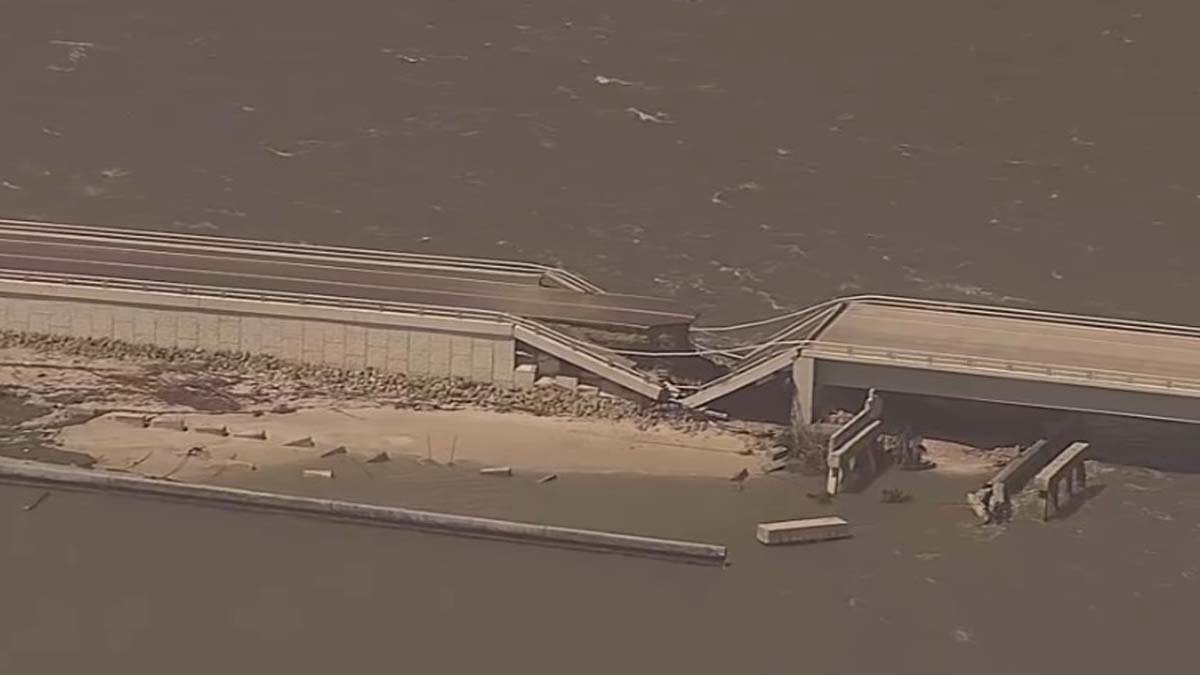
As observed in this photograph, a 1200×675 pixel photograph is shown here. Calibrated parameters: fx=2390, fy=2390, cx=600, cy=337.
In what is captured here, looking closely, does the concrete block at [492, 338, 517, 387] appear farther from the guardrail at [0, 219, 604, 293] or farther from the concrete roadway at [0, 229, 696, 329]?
the guardrail at [0, 219, 604, 293]

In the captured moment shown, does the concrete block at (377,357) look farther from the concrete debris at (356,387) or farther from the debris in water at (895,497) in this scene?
the debris in water at (895,497)

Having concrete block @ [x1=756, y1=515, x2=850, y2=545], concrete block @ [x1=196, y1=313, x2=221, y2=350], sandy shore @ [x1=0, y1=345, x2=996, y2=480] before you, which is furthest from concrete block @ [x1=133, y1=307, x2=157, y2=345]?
concrete block @ [x1=756, y1=515, x2=850, y2=545]

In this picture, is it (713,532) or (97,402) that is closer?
(713,532)

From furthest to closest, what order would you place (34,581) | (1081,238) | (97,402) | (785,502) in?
(1081,238) < (97,402) < (785,502) < (34,581)

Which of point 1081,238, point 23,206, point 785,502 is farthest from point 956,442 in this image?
point 23,206

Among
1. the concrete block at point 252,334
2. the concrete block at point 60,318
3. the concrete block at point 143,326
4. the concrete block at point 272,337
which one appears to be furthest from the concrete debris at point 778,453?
Result: the concrete block at point 60,318

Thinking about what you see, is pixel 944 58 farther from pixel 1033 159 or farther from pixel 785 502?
pixel 785 502
